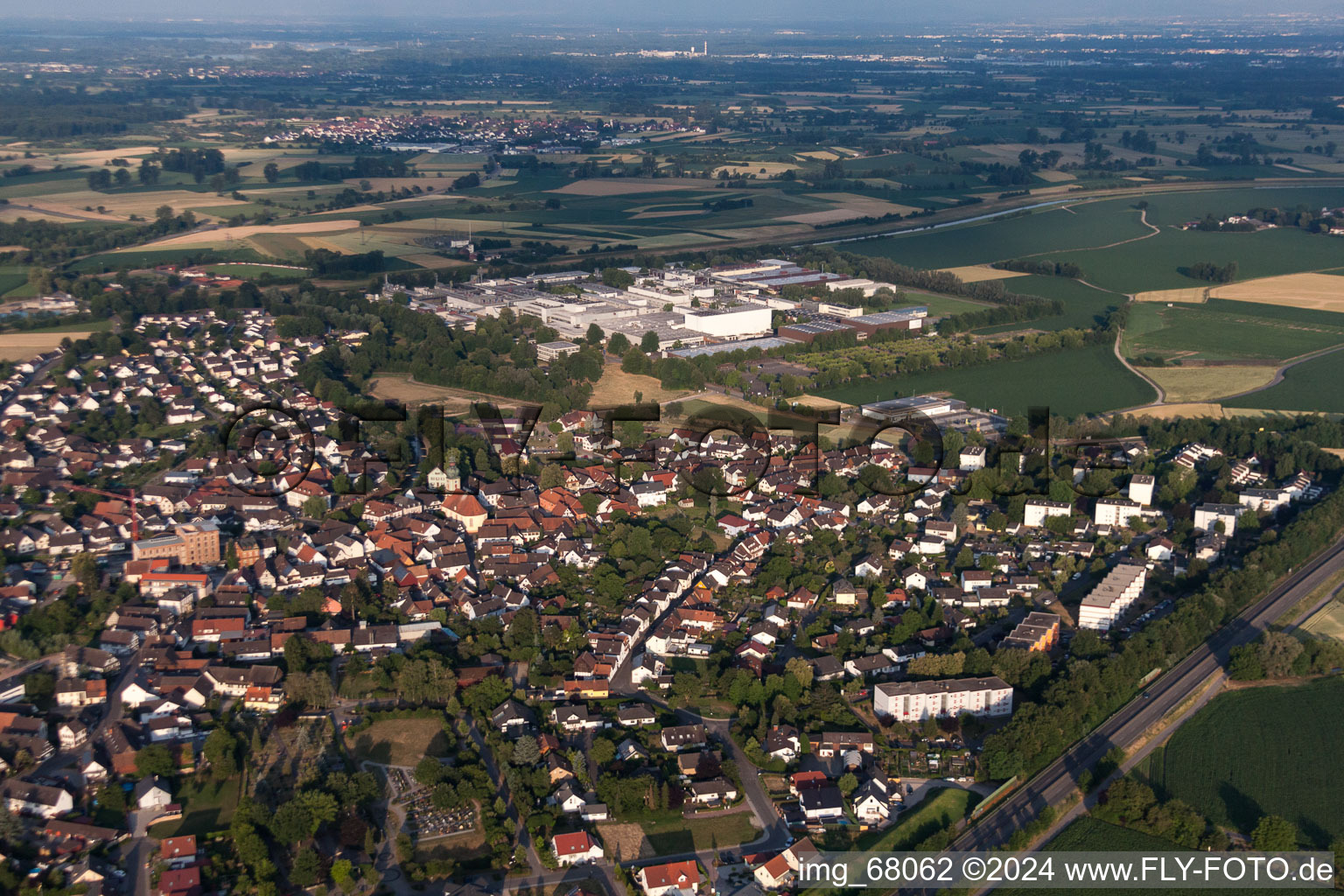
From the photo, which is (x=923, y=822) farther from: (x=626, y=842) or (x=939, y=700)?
(x=626, y=842)

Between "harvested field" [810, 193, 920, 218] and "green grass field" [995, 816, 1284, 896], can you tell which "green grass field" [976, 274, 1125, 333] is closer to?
"harvested field" [810, 193, 920, 218]

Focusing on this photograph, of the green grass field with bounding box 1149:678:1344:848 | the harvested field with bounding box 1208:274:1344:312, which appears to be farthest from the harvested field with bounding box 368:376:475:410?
the harvested field with bounding box 1208:274:1344:312

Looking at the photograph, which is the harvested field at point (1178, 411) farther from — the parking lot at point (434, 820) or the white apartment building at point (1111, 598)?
A: the parking lot at point (434, 820)

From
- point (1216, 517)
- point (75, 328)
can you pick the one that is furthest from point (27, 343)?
point (1216, 517)

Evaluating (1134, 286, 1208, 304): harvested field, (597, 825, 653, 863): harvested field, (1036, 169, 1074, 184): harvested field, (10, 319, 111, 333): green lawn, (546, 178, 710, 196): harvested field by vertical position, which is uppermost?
(1036, 169, 1074, 184): harvested field

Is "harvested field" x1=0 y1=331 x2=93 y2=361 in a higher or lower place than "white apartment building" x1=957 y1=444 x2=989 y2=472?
higher

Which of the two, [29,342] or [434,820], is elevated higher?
[29,342]
